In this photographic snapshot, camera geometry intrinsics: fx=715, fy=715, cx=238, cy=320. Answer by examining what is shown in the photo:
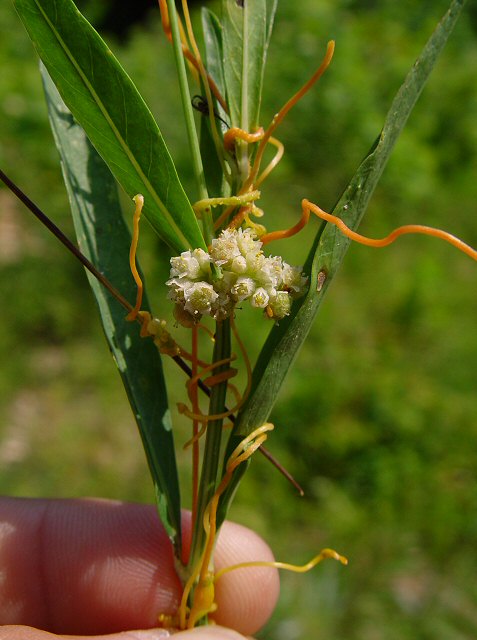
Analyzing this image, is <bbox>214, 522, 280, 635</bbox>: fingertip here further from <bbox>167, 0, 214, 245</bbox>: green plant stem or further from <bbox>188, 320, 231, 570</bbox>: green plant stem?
<bbox>167, 0, 214, 245</bbox>: green plant stem

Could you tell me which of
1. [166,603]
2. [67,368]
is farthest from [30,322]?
[166,603]

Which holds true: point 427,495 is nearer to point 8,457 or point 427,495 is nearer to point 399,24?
point 8,457

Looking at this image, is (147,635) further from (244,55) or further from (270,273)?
(244,55)

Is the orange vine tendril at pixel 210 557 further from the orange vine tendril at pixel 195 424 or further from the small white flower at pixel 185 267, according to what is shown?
the small white flower at pixel 185 267

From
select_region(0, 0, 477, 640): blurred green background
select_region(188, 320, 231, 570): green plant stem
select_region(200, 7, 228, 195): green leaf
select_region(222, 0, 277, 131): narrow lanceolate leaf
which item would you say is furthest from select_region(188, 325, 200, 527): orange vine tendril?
select_region(0, 0, 477, 640): blurred green background

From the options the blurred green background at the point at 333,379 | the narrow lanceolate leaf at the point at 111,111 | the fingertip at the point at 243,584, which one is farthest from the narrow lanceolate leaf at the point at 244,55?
the blurred green background at the point at 333,379

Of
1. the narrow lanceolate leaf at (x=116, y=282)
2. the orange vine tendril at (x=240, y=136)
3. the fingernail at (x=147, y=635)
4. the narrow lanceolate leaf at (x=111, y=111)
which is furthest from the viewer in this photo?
the fingernail at (x=147, y=635)
